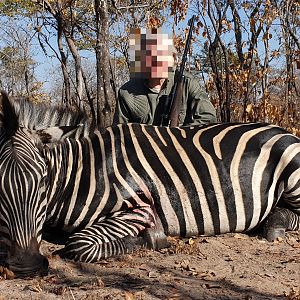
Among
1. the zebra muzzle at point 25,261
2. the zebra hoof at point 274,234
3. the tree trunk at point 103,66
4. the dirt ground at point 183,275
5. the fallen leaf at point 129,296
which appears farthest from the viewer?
the tree trunk at point 103,66

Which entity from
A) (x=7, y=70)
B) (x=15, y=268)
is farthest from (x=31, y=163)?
(x=7, y=70)

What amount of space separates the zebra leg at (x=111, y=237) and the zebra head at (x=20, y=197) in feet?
1.14

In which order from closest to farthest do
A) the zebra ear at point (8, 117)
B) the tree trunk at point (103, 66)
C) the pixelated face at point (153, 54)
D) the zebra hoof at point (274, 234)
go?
the zebra ear at point (8, 117) < the zebra hoof at point (274, 234) < the pixelated face at point (153, 54) < the tree trunk at point (103, 66)

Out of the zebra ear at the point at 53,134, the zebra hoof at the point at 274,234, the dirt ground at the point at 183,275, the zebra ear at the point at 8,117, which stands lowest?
the dirt ground at the point at 183,275

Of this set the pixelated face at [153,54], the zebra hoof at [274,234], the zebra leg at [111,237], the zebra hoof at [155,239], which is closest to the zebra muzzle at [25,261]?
the zebra leg at [111,237]

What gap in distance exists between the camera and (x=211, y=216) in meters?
3.75

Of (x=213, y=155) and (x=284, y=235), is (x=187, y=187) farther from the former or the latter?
(x=284, y=235)

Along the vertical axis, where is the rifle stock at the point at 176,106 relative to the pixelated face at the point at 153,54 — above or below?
below

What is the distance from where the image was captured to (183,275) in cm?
299

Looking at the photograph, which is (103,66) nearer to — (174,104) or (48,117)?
(174,104)

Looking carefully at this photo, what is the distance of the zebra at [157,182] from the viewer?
3367 mm

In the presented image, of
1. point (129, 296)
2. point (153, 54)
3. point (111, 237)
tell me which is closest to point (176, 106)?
point (153, 54)

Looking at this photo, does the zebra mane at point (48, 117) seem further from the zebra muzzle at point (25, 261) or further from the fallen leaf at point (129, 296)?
the fallen leaf at point (129, 296)

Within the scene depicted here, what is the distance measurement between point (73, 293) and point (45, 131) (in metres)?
1.15
